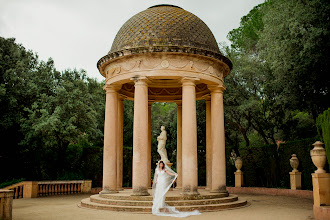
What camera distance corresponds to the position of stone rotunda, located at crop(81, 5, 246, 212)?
17.3 m

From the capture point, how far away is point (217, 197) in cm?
1817

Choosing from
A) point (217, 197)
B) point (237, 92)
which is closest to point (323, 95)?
point (237, 92)

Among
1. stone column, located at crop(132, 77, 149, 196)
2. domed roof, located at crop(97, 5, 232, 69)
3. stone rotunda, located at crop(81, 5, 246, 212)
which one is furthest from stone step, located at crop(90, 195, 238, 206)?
domed roof, located at crop(97, 5, 232, 69)

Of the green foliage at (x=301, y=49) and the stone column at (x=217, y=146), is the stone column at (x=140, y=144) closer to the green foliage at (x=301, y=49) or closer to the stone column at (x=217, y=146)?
the stone column at (x=217, y=146)

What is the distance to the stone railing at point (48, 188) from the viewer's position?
2475 centimetres

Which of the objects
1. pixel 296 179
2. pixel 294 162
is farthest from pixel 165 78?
pixel 296 179

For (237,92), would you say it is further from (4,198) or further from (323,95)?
(4,198)

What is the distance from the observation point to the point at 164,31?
19.2m

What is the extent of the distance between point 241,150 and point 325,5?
16.9 m

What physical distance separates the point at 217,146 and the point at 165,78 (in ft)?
18.9

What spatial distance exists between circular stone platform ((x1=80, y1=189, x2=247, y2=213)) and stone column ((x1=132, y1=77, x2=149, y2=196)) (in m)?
0.81

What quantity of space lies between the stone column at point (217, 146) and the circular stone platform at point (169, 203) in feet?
4.68

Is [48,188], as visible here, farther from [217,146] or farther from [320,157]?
[320,157]

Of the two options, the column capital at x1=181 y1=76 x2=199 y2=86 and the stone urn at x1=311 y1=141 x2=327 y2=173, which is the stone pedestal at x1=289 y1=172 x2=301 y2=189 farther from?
the column capital at x1=181 y1=76 x2=199 y2=86
